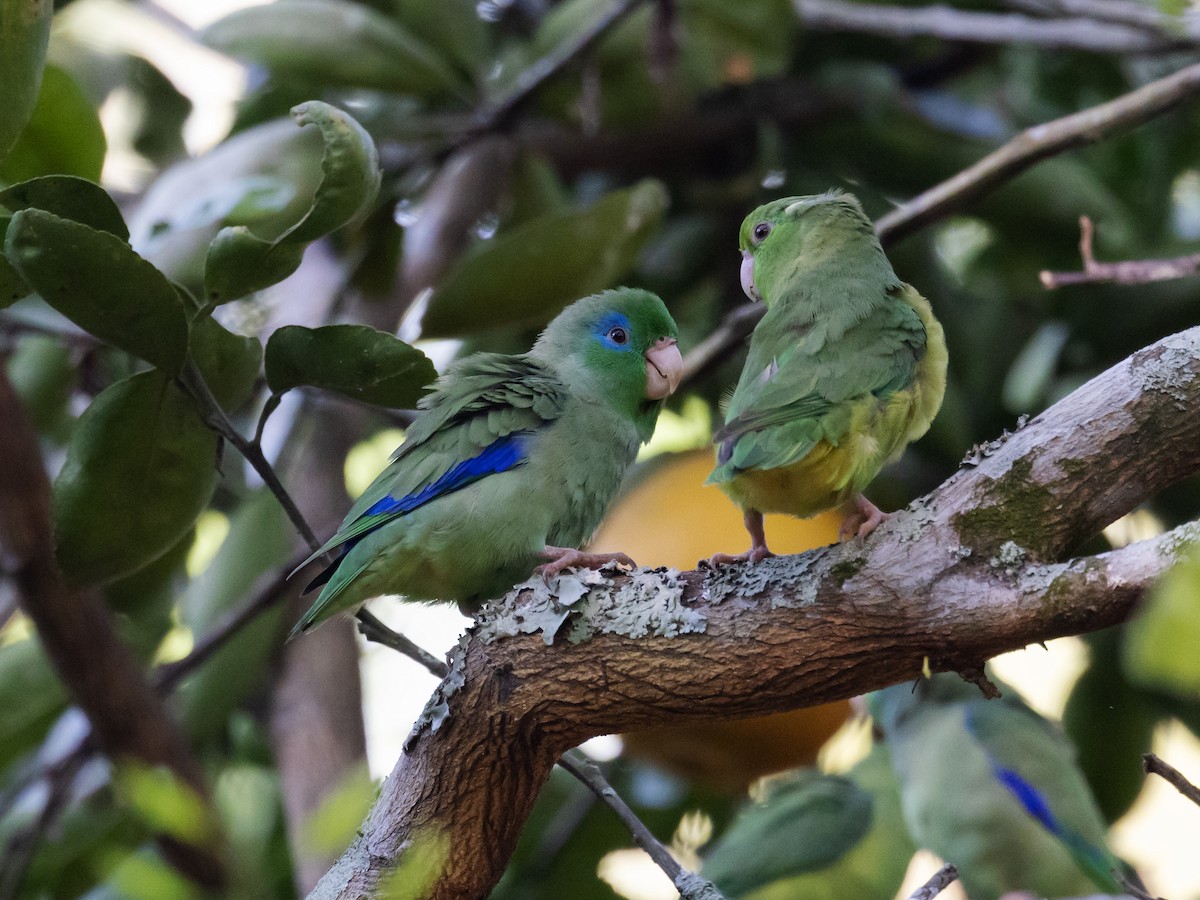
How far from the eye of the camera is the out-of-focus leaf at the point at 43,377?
2.79m

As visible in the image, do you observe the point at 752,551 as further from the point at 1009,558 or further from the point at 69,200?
the point at 69,200

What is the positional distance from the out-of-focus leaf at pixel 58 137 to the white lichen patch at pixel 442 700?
1.02 m

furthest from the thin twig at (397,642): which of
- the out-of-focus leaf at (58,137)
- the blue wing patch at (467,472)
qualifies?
the out-of-focus leaf at (58,137)

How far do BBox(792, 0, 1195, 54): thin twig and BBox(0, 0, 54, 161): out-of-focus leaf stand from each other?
2.02 meters

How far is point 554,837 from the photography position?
3.02 meters

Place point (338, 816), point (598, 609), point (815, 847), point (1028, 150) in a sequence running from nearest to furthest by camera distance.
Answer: point (338, 816) < point (598, 609) < point (1028, 150) < point (815, 847)

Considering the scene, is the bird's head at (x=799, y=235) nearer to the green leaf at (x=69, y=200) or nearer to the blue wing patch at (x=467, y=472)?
the blue wing patch at (x=467, y=472)

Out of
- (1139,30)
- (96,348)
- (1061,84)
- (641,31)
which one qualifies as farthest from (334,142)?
(1061,84)

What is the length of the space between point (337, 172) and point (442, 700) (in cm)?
65

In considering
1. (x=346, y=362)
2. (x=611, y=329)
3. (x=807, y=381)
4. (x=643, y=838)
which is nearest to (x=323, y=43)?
(x=611, y=329)

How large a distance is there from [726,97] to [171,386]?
2130 millimetres

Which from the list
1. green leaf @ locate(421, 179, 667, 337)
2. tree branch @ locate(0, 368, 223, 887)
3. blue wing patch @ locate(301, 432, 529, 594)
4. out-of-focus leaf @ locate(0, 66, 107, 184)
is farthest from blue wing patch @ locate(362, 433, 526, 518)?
out-of-focus leaf @ locate(0, 66, 107, 184)

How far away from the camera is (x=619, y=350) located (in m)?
2.09

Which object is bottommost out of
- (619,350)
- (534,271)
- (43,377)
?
(619,350)
